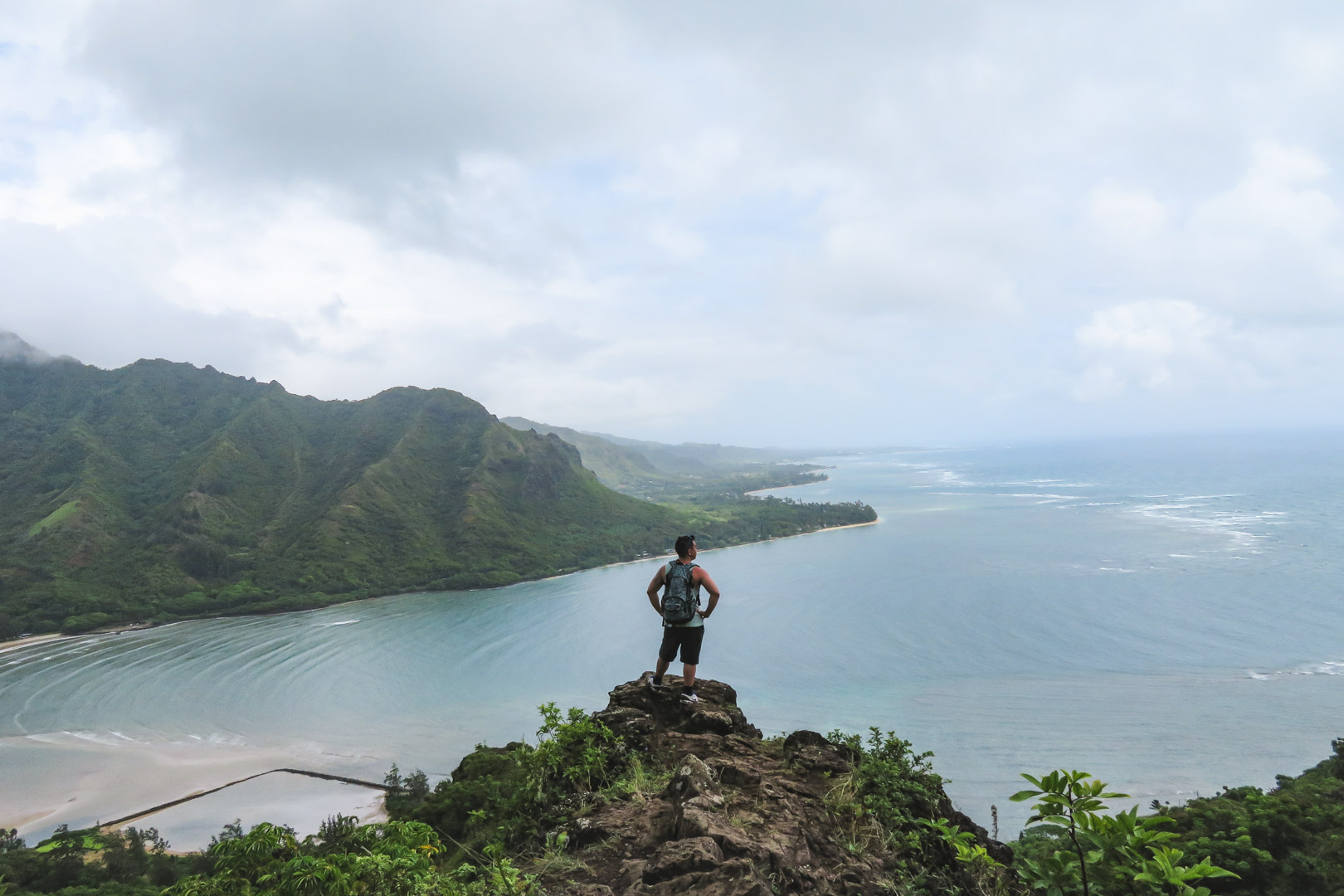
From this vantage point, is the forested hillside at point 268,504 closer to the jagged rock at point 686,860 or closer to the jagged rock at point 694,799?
the jagged rock at point 694,799

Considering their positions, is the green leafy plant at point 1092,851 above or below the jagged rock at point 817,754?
above

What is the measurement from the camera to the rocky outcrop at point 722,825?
362cm

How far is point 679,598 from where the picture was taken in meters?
5.86

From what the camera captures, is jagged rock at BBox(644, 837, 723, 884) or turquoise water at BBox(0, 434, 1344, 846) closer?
jagged rock at BBox(644, 837, 723, 884)

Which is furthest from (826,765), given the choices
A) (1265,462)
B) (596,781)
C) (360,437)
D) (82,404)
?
(1265,462)

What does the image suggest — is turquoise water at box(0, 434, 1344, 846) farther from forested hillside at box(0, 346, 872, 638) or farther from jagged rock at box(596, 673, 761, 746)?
jagged rock at box(596, 673, 761, 746)

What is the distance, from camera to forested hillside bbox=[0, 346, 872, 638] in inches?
2721

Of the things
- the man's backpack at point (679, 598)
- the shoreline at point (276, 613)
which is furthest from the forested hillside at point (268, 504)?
the man's backpack at point (679, 598)

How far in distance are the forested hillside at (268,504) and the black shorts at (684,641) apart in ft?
249

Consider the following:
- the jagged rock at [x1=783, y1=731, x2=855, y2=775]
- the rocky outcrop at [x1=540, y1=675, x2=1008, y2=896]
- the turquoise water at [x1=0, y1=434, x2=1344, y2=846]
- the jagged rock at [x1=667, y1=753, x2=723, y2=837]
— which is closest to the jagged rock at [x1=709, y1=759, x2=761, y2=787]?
the rocky outcrop at [x1=540, y1=675, x2=1008, y2=896]

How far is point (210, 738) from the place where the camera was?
129 feet

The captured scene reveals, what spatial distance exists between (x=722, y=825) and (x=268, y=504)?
104 metres

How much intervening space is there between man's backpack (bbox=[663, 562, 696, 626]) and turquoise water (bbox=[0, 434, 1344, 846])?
2783 cm

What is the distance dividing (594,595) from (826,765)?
6781cm
